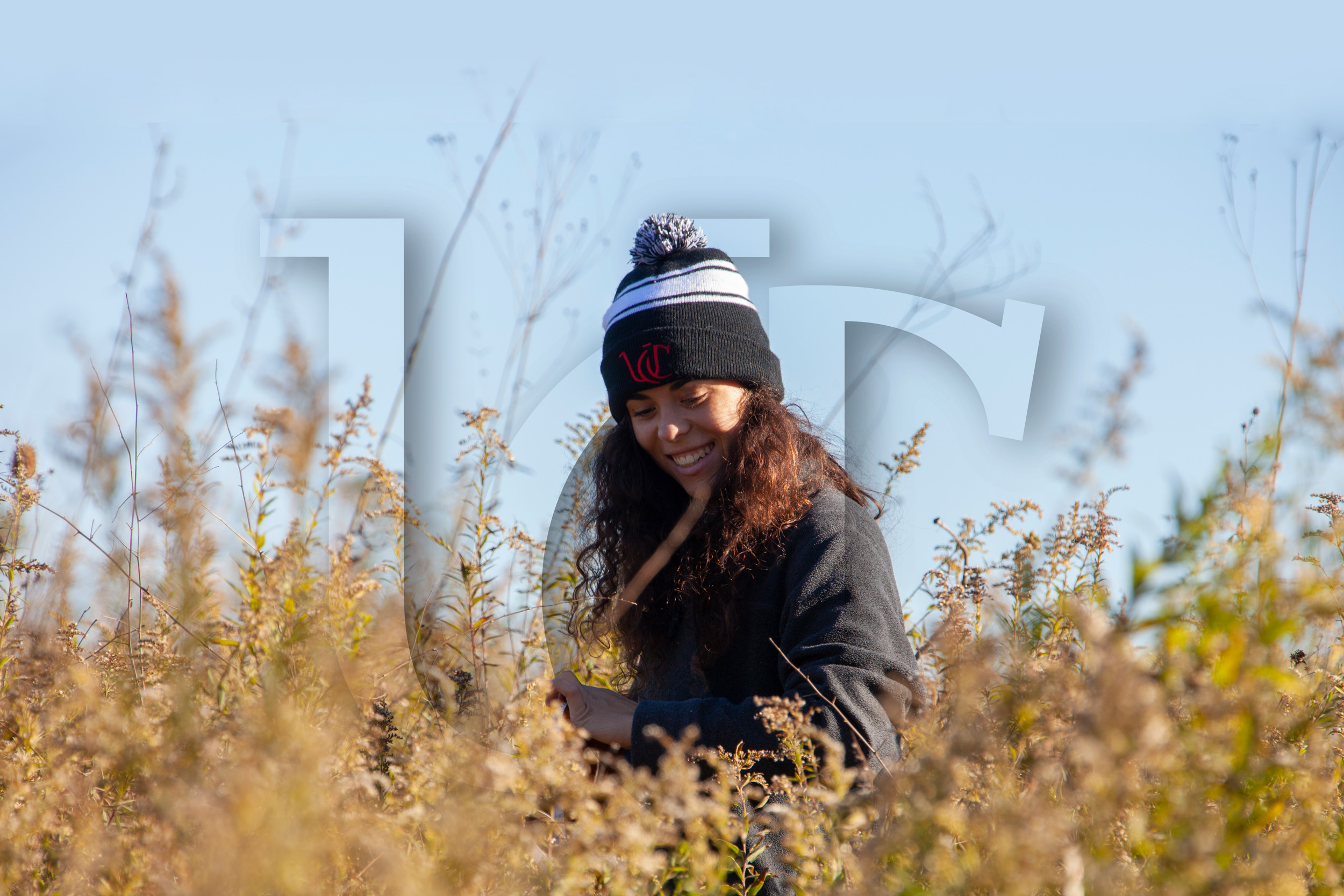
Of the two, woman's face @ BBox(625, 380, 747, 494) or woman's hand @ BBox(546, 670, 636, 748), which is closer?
woman's hand @ BBox(546, 670, 636, 748)

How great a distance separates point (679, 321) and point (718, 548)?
614mm

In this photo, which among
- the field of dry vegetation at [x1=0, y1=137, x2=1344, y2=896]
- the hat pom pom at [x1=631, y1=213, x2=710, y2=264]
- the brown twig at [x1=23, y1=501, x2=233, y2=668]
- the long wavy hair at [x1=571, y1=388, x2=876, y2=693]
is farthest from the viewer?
the hat pom pom at [x1=631, y1=213, x2=710, y2=264]

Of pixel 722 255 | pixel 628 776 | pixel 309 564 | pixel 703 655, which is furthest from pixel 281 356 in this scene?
pixel 722 255

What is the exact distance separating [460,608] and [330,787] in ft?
3.85

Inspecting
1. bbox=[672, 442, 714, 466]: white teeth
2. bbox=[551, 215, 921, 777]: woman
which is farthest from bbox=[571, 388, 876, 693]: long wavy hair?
bbox=[672, 442, 714, 466]: white teeth

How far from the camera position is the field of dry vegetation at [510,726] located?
775 mm

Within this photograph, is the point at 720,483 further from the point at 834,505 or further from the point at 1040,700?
the point at 1040,700

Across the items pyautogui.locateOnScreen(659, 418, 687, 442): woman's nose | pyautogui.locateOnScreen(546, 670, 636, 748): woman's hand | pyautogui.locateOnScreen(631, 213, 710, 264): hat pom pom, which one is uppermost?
pyautogui.locateOnScreen(631, 213, 710, 264): hat pom pom

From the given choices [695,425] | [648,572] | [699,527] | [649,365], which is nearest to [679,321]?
[649,365]

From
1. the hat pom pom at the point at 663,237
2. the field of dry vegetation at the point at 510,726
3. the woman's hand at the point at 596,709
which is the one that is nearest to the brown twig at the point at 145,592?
the field of dry vegetation at the point at 510,726

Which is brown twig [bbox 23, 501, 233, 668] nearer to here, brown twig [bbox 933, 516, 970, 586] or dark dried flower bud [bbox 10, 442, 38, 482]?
dark dried flower bud [bbox 10, 442, 38, 482]

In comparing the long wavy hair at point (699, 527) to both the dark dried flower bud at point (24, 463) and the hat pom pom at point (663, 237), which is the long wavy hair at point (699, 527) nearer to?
the hat pom pom at point (663, 237)

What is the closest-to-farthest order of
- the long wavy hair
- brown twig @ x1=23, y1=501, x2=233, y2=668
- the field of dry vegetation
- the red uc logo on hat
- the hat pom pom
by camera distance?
the field of dry vegetation < brown twig @ x1=23, y1=501, x2=233, y2=668 < the long wavy hair < the red uc logo on hat < the hat pom pom

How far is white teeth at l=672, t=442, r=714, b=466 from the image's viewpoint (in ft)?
8.73
